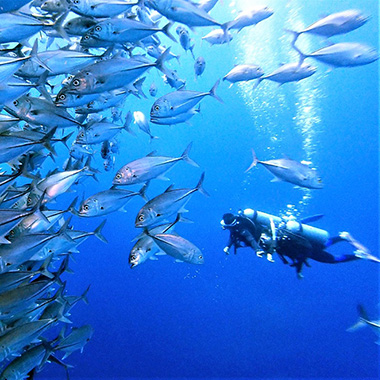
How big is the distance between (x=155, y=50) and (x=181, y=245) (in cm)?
228

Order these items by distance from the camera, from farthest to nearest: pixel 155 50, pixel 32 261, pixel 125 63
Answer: pixel 155 50
pixel 32 261
pixel 125 63

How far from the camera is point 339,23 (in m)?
2.71

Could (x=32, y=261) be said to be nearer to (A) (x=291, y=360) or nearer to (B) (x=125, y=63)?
(B) (x=125, y=63)

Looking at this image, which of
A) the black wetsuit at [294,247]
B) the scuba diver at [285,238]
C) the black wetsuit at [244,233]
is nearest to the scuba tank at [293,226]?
the scuba diver at [285,238]

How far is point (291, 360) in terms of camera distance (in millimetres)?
9930

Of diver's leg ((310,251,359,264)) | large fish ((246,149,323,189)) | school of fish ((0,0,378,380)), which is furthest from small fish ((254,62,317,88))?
diver's leg ((310,251,359,264))

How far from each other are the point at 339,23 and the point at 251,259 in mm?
17753

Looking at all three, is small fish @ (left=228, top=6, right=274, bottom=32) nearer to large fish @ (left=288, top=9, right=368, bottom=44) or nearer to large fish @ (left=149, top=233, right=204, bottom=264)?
large fish @ (left=288, top=9, right=368, bottom=44)

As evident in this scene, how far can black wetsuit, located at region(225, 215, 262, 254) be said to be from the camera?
5.17 meters

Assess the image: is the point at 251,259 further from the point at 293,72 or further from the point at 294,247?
the point at 293,72

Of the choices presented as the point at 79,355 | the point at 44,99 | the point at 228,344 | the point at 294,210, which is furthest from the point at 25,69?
the point at 294,210

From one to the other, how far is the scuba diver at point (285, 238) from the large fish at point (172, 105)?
302cm

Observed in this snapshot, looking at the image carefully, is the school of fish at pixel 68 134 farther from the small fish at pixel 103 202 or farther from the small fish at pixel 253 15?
the small fish at pixel 253 15

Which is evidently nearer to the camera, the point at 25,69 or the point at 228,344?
the point at 25,69
